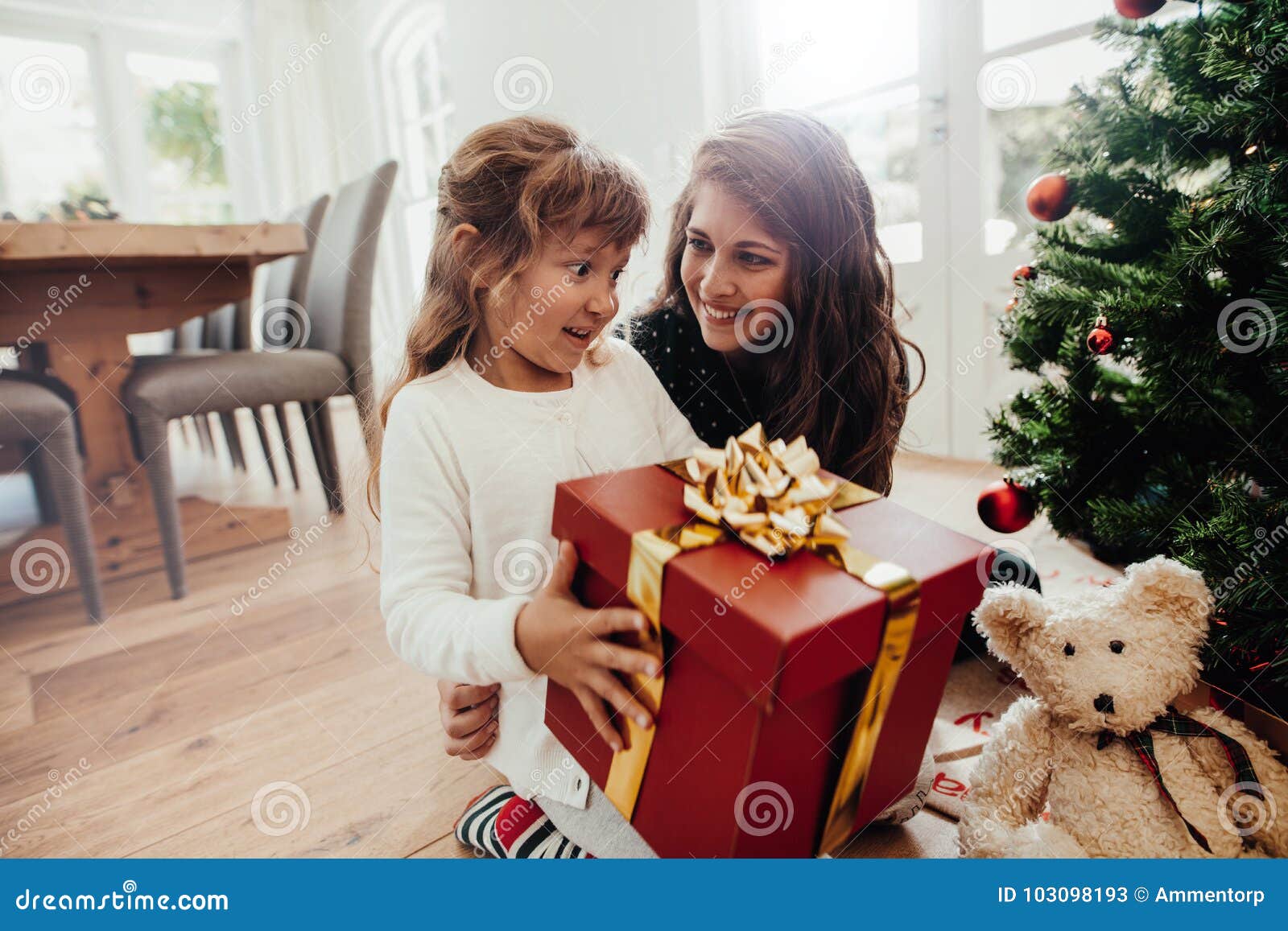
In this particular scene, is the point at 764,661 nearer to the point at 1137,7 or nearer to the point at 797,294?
the point at 797,294

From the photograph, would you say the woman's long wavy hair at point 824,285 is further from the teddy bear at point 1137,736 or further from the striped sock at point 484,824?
the striped sock at point 484,824

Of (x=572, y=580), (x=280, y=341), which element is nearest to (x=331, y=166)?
(x=280, y=341)

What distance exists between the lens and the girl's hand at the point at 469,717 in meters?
0.60

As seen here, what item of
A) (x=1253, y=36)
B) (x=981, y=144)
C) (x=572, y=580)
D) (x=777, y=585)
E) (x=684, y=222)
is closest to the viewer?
(x=777, y=585)

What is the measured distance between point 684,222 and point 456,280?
286 mm

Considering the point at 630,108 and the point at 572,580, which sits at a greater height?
the point at 630,108
